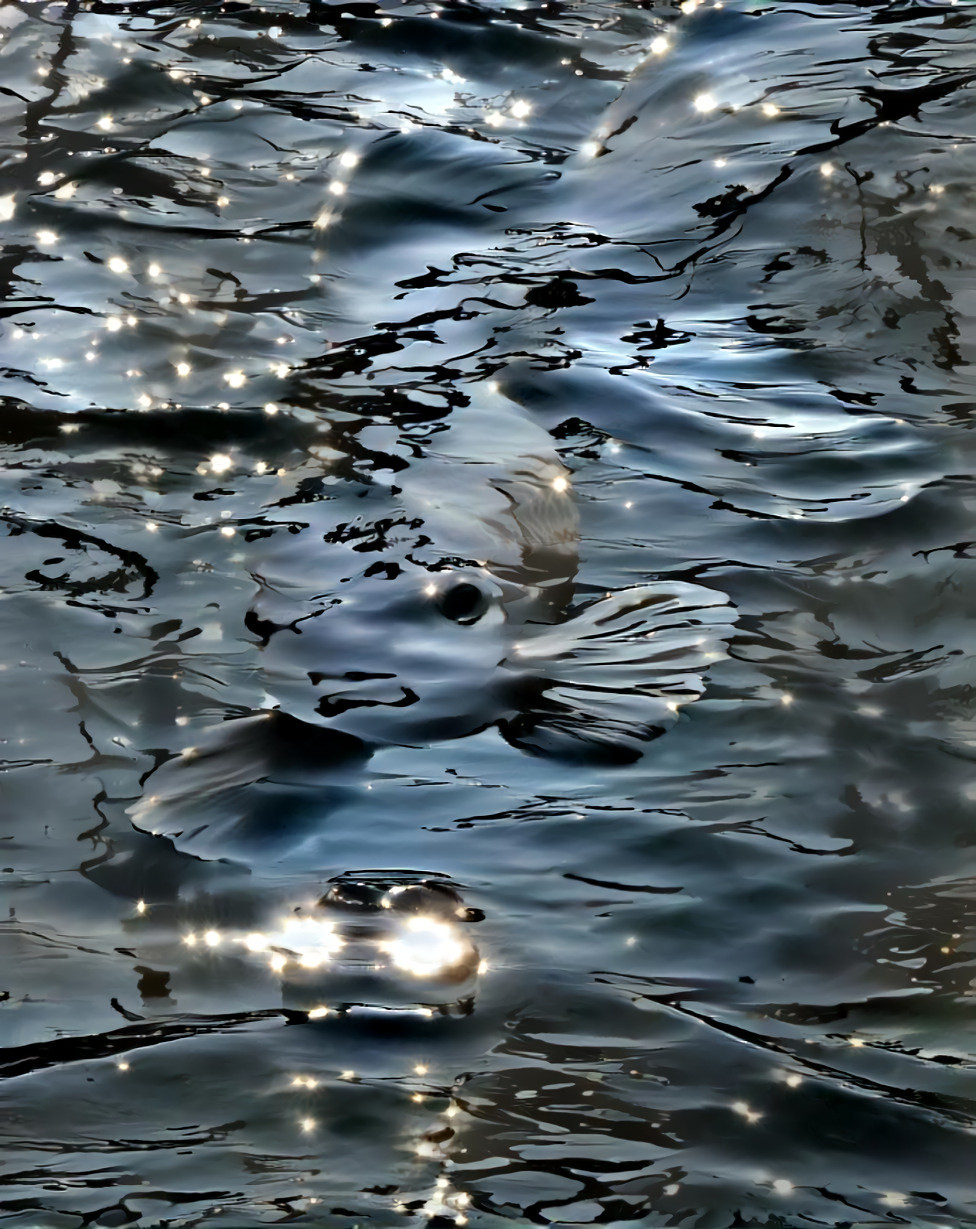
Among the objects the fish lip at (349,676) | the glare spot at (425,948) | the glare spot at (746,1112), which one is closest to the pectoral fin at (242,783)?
the fish lip at (349,676)

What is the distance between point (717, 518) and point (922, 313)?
90cm

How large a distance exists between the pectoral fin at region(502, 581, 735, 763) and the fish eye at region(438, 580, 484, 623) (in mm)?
131

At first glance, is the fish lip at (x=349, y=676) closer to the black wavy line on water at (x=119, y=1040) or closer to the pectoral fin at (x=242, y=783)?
the pectoral fin at (x=242, y=783)

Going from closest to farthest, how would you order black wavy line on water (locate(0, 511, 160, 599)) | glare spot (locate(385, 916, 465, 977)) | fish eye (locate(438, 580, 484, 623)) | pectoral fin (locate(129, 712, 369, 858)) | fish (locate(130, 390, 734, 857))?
1. glare spot (locate(385, 916, 465, 977))
2. pectoral fin (locate(129, 712, 369, 858))
3. fish (locate(130, 390, 734, 857))
4. fish eye (locate(438, 580, 484, 623))
5. black wavy line on water (locate(0, 511, 160, 599))

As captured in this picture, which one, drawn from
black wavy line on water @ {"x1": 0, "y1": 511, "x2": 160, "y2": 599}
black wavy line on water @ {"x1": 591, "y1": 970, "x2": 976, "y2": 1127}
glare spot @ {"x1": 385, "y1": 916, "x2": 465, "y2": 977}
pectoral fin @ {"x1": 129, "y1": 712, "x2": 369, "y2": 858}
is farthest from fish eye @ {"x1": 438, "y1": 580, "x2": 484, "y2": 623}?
black wavy line on water @ {"x1": 591, "y1": 970, "x2": 976, "y2": 1127}

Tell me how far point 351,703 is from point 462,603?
0.31 meters

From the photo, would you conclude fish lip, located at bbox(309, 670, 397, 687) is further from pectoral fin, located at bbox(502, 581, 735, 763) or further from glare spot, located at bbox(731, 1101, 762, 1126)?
glare spot, located at bbox(731, 1101, 762, 1126)

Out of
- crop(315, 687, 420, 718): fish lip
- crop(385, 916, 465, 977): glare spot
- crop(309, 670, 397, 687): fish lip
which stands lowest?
crop(385, 916, 465, 977): glare spot

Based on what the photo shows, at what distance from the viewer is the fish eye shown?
239 centimetres

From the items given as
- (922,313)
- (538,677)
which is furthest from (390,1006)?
(922,313)

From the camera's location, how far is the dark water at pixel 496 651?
1.59 meters

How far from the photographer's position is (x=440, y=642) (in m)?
2.34

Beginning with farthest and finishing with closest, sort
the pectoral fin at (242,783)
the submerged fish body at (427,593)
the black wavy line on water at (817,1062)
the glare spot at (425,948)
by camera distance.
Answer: the submerged fish body at (427,593)
the pectoral fin at (242,783)
the glare spot at (425,948)
the black wavy line on water at (817,1062)

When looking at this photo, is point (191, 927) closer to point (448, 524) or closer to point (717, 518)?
point (448, 524)
